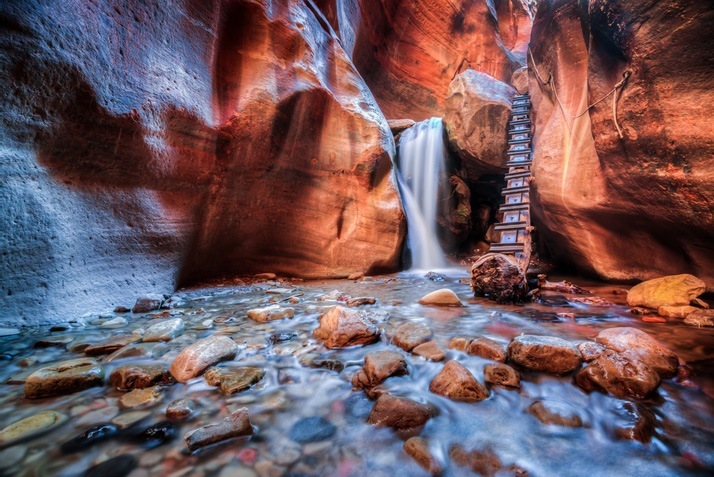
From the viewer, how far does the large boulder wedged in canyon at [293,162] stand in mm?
5598

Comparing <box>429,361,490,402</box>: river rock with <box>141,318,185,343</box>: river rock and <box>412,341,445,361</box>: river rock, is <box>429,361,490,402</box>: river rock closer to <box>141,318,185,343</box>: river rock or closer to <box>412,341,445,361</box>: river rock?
<box>412,341,445,361</box>: river rock

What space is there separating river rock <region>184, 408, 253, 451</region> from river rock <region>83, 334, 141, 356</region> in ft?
5.19

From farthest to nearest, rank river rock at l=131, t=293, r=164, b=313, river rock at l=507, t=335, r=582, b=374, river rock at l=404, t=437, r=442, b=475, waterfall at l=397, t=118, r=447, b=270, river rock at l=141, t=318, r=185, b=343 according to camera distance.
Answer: waterfall at l=397, t=118, r=447, b=270 < river rock at l=131, t=293, r=164, b=313 < river rock at l=141, t=318, r=185, b=343 < river rock at l=507, t=335, r=582, b=374 < river rock at l=404, t=437, r=442, b=475

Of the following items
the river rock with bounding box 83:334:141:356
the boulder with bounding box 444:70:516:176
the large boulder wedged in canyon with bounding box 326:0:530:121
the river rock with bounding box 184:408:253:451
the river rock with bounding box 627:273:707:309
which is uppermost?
the large boulder wedged in canyon with bounding box 326:0:530:121

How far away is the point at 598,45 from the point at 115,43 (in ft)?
22.6

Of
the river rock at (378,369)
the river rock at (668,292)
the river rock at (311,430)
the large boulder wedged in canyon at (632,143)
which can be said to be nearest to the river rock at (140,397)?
the river rock at (311,430)

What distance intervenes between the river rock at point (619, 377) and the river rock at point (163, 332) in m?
3.29

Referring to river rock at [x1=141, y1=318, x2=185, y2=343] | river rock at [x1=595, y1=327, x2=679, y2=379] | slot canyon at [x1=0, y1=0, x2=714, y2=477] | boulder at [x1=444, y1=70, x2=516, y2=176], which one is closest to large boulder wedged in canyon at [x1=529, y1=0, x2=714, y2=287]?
slot canyon at [x1=0, y1=0, x2=714, y2=477]

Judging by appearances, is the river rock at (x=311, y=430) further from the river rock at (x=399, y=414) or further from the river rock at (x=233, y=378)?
the river rock at (x=233, y=378)

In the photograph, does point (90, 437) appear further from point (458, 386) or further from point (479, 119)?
point (479, 119)

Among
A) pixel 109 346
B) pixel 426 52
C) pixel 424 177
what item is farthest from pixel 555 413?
pixel 426 52

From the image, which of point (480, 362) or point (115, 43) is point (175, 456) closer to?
point (480, 362)

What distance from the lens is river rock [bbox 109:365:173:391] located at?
186 cm

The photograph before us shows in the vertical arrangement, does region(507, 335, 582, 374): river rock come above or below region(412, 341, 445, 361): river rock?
above
